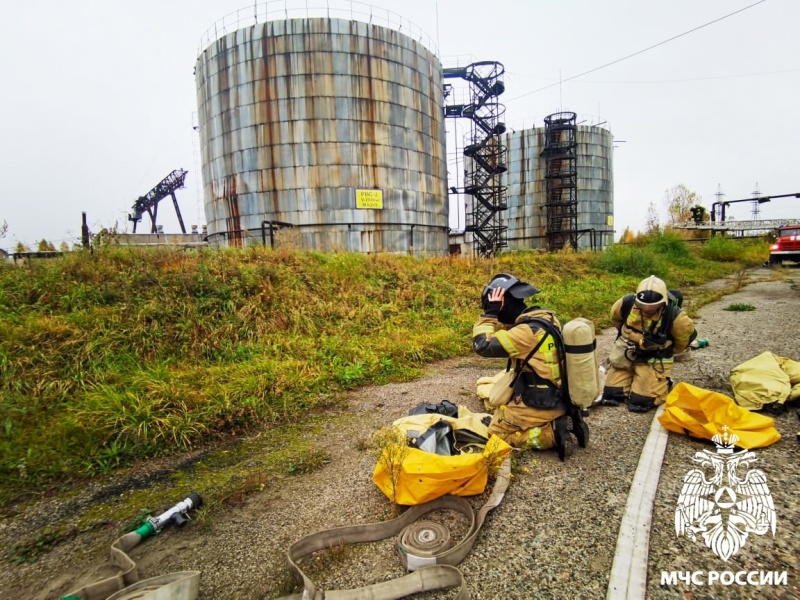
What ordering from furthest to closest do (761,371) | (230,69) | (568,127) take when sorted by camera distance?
(568,127) < (230,69) < (761,371)

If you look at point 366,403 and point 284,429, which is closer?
point 284,429

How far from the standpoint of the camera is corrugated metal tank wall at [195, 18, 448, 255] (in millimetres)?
13734

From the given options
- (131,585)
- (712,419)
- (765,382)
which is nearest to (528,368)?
(712,419)

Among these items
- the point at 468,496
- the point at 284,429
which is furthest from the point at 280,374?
the point at 468,496

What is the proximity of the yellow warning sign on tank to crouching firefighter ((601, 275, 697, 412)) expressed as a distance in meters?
11.2

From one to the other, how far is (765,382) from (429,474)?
3.33m

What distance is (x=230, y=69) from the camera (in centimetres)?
1427

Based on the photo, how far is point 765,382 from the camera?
3.55 metres

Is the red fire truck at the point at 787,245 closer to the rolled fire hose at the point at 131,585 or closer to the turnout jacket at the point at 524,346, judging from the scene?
the turnout jacket at the point at 524,346

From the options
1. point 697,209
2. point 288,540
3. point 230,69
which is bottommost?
point 288,540

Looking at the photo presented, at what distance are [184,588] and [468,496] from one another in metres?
1.70

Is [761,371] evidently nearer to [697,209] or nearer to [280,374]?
[280,374]

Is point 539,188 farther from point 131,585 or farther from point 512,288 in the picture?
point 131,585

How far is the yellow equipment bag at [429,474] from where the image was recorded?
97.3 inches
